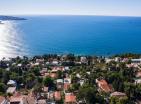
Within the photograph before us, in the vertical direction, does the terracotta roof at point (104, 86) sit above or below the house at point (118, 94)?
below

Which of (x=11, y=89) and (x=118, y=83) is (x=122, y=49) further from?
(x=11, y=89)

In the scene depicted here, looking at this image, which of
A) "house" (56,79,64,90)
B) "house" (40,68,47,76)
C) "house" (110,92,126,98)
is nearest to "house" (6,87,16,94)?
"house" (56,79,64,90)

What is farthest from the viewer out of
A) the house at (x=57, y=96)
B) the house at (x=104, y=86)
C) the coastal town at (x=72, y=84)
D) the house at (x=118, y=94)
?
the house at (x=104, y=86)

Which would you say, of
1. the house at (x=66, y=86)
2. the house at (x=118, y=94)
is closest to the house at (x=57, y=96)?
the house at (x=66, y=86)

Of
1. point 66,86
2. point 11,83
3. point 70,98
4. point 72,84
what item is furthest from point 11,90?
point 70,98

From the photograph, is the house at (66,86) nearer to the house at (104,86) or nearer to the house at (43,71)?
the house at (104,86)

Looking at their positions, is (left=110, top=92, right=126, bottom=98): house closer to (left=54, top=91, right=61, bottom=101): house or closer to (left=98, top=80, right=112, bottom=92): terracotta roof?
(left=98, top=80, right=112, bottom=92): terracotta roof

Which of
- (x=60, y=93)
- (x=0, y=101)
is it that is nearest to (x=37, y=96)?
(x=60, y=93)

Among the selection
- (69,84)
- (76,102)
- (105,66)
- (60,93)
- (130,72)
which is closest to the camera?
(76,102)
